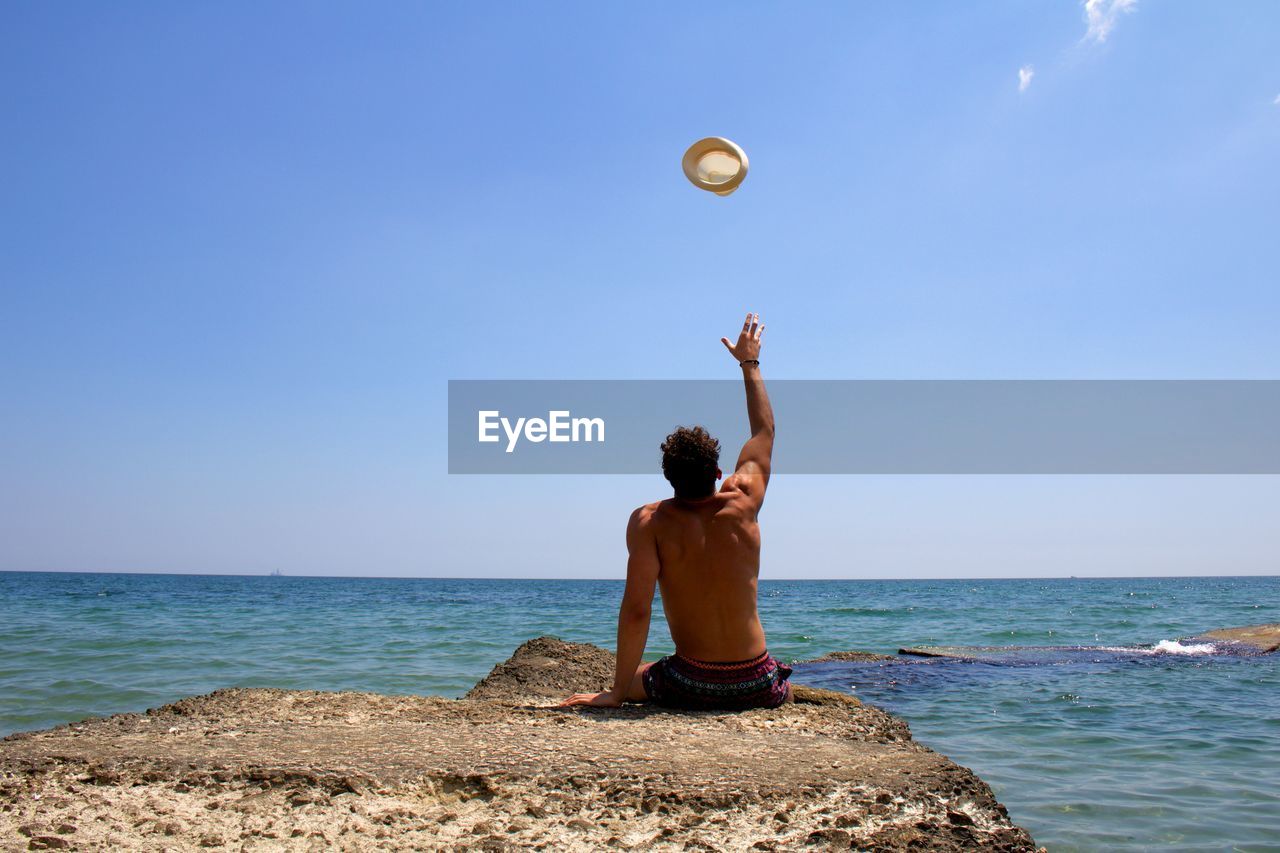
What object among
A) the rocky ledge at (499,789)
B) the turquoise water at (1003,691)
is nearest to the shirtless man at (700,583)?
the rocky ledge at (499,789)

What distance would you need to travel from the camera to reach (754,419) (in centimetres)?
448

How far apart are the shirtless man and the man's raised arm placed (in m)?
0.01

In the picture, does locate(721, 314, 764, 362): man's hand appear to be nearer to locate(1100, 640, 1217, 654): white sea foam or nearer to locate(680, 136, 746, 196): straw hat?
locate(680, 136, 746, 196): straw hat

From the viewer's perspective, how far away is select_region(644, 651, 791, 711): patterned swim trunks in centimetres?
414

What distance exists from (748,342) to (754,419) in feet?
1.59

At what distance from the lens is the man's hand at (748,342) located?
15.4ft

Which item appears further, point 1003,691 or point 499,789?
point 1003,691

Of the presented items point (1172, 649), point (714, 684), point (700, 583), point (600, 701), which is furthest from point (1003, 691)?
point (1172, 649)

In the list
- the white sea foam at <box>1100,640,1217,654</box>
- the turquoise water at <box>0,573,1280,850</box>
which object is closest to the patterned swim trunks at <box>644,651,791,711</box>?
the turquoise water at <box>0,573,1280,850</box>

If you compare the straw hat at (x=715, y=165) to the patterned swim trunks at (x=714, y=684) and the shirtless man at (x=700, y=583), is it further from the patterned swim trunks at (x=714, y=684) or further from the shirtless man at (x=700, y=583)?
the patterned swim trunks at (x=714, y=684)

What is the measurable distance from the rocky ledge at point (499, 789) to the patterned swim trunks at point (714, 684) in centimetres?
22

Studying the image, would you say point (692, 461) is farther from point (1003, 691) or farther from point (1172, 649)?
point (1172, 649)

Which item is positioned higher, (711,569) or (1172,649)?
(711,569)

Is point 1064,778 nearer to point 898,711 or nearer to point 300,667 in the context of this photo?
point 898,711
